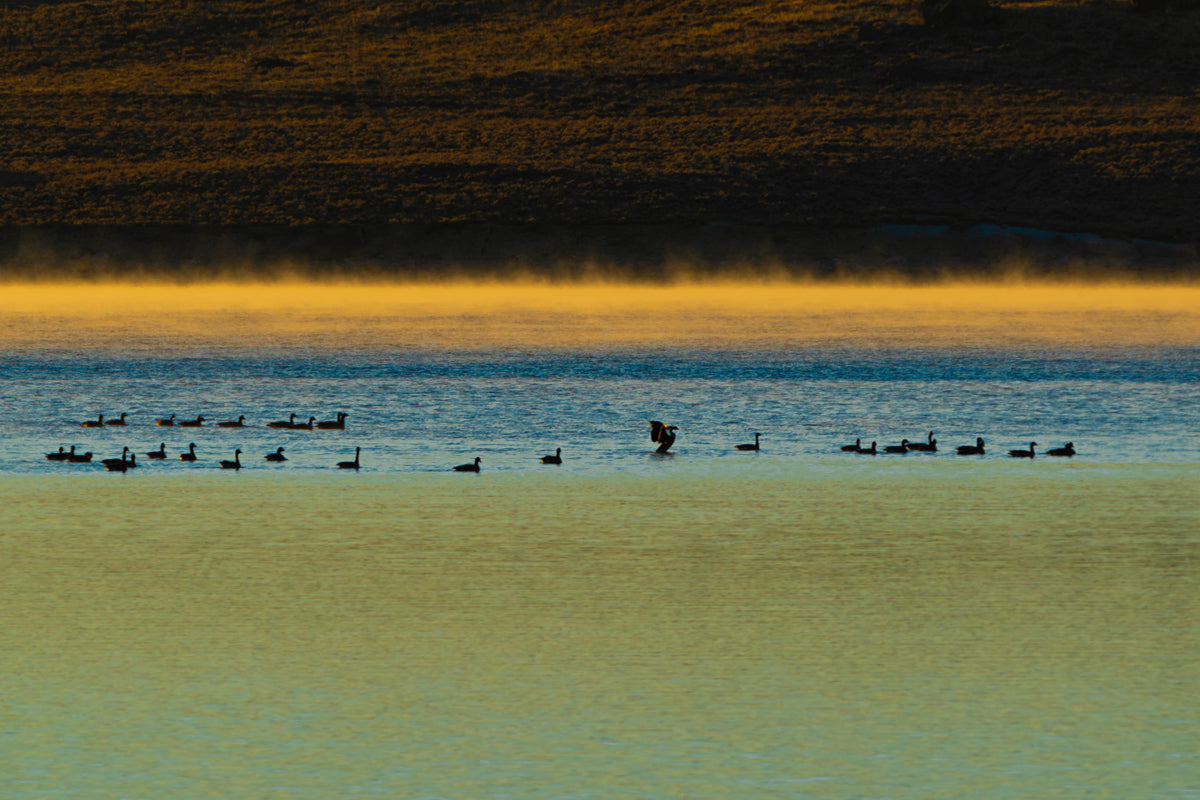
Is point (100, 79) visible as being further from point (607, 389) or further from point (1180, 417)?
point (1180, 417)

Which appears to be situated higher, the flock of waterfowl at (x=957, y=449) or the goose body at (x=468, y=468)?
the flock of waterfowl at (x=957, y=449)

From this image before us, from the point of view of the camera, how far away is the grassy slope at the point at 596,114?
77438mm

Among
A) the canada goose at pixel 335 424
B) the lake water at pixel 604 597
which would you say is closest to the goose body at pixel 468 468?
the lake water at pixel 604 597

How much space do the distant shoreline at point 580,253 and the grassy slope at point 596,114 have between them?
225 centimetres

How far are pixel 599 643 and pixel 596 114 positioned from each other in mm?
83789

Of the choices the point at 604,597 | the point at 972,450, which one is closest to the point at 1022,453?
the point at 972,450

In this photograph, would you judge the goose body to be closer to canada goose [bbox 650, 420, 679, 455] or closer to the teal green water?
the teal green water

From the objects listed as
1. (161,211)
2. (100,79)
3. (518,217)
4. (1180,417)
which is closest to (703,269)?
(518,217)

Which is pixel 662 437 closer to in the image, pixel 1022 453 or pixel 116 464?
pixel 1022 453

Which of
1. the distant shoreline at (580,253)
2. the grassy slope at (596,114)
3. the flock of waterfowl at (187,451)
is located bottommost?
the flock of waterfowl at (187,451)

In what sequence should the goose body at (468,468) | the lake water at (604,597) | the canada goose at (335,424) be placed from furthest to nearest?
the canada goose at (335,424) < the goose body at (468,468) < the lake water at (604,597)

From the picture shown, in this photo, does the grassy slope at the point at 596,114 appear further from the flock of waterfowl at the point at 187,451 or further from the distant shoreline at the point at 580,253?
the flock of waterfowl at the point at 187,451

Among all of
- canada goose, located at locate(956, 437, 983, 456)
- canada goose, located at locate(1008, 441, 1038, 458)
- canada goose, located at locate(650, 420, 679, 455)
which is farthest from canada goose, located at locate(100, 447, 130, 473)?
canada goose, located at locate(1008, 441, 1038, 458)

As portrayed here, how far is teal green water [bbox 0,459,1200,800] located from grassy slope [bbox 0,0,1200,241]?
178 ft
